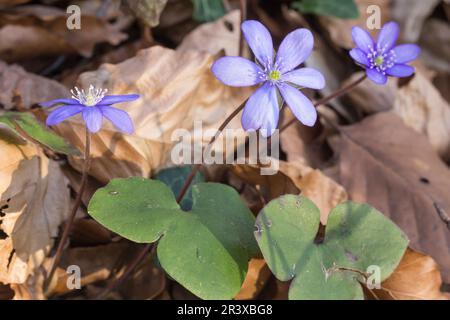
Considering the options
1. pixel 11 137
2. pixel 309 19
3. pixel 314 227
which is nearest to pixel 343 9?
pixel 309 19

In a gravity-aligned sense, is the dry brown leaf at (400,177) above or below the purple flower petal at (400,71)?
below

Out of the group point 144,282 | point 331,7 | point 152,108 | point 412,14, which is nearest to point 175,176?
point 152,108

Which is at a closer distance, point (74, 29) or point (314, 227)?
point (314, 227)

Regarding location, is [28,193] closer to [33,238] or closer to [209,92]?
[33,238]

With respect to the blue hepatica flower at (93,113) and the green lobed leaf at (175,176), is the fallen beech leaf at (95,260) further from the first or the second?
the blue hepatica flower at (93,113)

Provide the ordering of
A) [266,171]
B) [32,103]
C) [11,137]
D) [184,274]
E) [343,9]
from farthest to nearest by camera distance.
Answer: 1. [343,9]
2. [32,103]
3. [266,171]
4. [11,137]
5. [184,274]

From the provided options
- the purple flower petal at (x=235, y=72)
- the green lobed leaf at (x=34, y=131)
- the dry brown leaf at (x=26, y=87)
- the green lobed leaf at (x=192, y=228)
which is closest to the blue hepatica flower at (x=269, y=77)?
the purple flower petal at (x=235, y=72)
